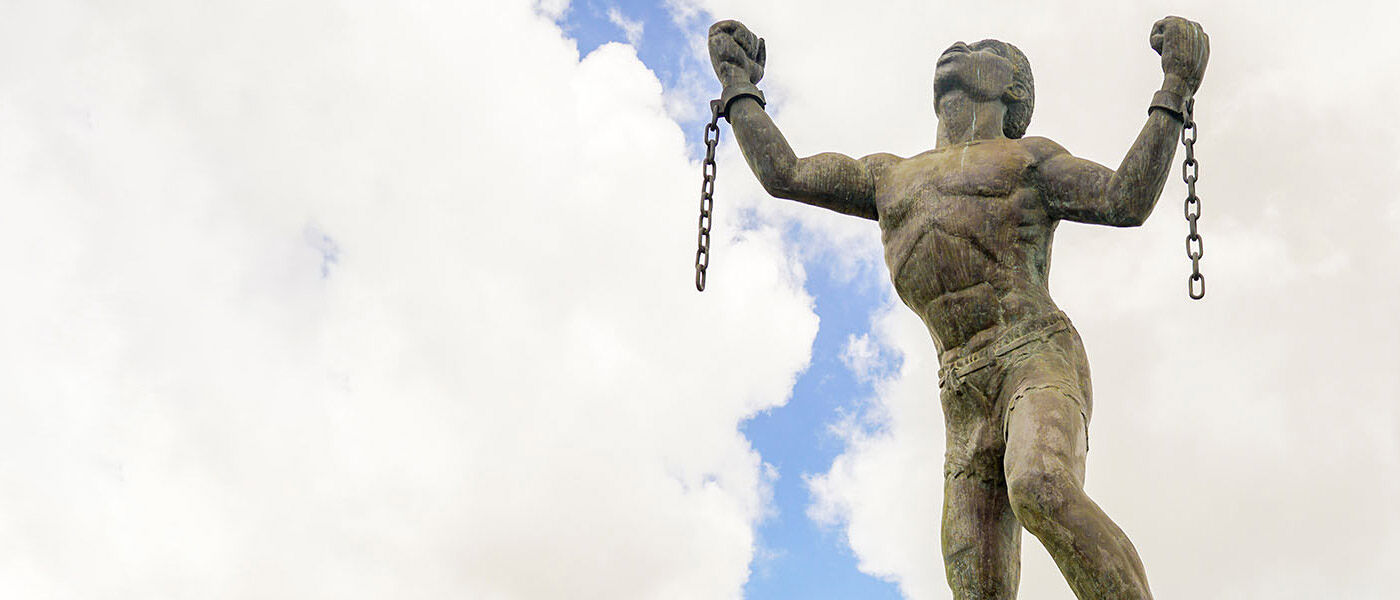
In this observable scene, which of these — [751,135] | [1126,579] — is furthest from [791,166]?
[1126,579]

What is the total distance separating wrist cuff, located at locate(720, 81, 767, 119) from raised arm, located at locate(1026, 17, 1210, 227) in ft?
5.86

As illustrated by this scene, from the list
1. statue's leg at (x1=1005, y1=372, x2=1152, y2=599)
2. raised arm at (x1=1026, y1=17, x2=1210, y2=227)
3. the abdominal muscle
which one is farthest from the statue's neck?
statue's leg at (x1=1005, y1=372, x2=1152, y2=599)

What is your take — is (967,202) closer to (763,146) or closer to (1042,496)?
(763,146)

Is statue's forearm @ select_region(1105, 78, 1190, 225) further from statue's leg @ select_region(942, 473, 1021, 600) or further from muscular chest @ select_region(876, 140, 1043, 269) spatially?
statue's leg @ select_region(942, 473, 1021, 600)

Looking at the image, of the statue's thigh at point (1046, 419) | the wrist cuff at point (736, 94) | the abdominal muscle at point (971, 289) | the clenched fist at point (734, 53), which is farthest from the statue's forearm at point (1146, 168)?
the clenched fist at point (734, 53)

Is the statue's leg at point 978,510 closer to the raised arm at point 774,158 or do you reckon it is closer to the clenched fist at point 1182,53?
the raised arm at point 774,158

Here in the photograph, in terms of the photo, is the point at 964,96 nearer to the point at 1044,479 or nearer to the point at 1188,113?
the point at 1188,113

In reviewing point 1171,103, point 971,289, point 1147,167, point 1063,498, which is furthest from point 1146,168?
point 1063,498

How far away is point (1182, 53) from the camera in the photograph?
7.44 meters

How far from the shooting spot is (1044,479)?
669cm

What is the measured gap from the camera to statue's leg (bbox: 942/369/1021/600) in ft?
24.2

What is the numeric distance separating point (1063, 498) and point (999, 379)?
878 millimetres

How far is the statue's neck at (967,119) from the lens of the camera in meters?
8.19

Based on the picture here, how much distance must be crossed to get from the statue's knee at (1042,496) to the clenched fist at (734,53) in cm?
298
